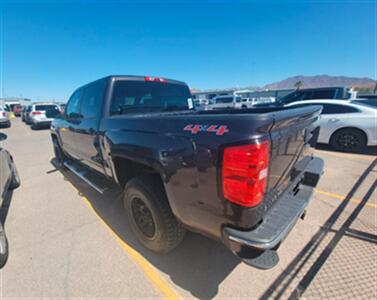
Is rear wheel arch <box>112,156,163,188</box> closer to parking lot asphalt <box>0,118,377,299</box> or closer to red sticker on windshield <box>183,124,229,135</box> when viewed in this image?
parking lot asphalt <box>0,118,377,299</box>

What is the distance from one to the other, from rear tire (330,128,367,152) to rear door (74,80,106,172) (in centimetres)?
687

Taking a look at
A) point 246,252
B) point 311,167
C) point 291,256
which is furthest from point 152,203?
point 311,167

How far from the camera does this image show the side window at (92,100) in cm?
282

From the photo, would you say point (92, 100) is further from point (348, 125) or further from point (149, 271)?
point (348, 125)

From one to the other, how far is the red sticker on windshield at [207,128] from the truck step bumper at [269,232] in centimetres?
73

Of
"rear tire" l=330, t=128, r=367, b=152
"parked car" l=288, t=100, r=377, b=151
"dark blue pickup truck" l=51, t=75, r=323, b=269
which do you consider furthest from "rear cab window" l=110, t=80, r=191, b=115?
"rear tire" l=330, t=128, r=367, b=152

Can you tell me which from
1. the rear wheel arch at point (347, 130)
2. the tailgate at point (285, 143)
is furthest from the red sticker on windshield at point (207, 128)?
the rear wheel arch at point (347, 130)

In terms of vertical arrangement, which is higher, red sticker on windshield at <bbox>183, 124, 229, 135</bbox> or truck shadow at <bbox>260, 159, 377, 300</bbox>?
red sticker on windshield at <bbox>183, 124, 229, 135</bbox>

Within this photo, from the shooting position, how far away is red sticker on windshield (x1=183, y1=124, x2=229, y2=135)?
1388 millimetres

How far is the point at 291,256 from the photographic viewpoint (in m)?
2.22

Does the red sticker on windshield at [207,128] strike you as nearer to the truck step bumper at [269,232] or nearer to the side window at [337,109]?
the truck step bumper at [269,232]

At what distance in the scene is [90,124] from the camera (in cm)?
298

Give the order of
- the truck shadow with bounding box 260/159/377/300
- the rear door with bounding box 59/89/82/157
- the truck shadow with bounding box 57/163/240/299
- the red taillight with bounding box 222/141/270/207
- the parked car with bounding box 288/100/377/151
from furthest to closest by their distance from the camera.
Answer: the parked car with bounding box 288/100/377/151, the rear door with bounding box 59/89/82/157, the truck shadow with bounding box 57/163/240/299, the truck shadow with bounding box 260/159/377/300, the red taillight with bounding box 222/141/270/207

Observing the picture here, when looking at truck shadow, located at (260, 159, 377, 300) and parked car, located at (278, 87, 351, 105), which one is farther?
parked car, located at (278, 87, 351, 105)
